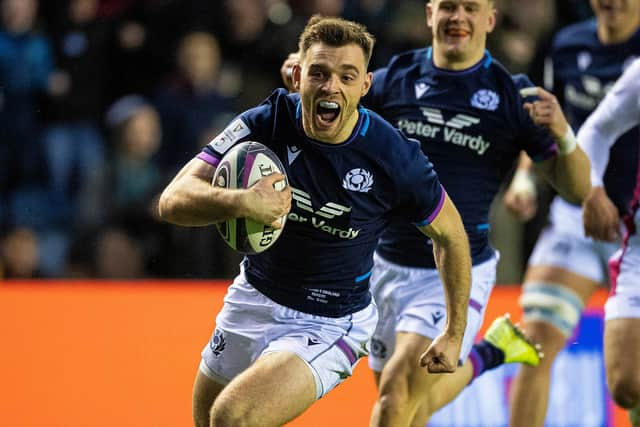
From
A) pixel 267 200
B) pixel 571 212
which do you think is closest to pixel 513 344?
pixel 571 212

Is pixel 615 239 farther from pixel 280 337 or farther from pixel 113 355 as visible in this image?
pixel 113 355

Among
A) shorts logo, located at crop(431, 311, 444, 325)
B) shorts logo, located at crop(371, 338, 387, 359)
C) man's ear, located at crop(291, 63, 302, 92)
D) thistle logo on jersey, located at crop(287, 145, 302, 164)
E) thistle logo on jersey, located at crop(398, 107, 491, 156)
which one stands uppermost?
man's ear, located at crop(291, 63, 302, 92)

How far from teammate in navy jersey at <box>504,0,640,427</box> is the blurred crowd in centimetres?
208

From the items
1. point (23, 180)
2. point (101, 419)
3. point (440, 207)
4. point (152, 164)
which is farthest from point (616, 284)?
point (23, 180)

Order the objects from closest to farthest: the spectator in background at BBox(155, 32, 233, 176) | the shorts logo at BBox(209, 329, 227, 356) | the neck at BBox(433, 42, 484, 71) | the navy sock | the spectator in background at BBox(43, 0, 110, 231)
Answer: the shorts logo at BBox(209, 329, 227, 356) < the neck at BBox(433, 42, 484, 71) < the navy sock < the spectator in background at BBox(155, 32, 233, 176) < the spectator in background at BBox(43, 0, 110, 231)

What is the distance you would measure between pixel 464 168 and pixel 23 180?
4394 millimetres

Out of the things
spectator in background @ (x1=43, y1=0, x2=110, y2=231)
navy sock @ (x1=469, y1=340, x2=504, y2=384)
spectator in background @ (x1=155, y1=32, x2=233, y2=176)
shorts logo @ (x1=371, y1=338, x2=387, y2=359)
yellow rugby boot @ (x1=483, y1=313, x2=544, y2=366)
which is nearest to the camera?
shorts logo @ (x1=371, y1=338, x2=387, y2=359)

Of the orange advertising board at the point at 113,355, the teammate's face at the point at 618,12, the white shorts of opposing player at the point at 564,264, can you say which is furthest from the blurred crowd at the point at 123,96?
the white shorts of opposing player at the point at 564,264

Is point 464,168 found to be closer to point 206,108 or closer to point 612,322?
point 612,322

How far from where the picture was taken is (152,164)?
26.6 feet

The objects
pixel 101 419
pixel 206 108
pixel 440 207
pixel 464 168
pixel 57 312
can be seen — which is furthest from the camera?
pixel 206 108

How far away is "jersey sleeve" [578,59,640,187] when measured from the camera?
495 centimetres

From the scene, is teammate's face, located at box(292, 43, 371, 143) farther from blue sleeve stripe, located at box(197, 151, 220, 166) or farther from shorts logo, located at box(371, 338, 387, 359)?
shorts logo, located at box(371, 338, 387, 359)

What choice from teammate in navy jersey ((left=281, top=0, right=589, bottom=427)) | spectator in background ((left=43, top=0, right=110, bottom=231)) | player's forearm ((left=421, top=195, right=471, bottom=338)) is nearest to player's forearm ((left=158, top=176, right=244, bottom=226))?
player's forearm ((left=421, top=195, right=471, bottom=338))
